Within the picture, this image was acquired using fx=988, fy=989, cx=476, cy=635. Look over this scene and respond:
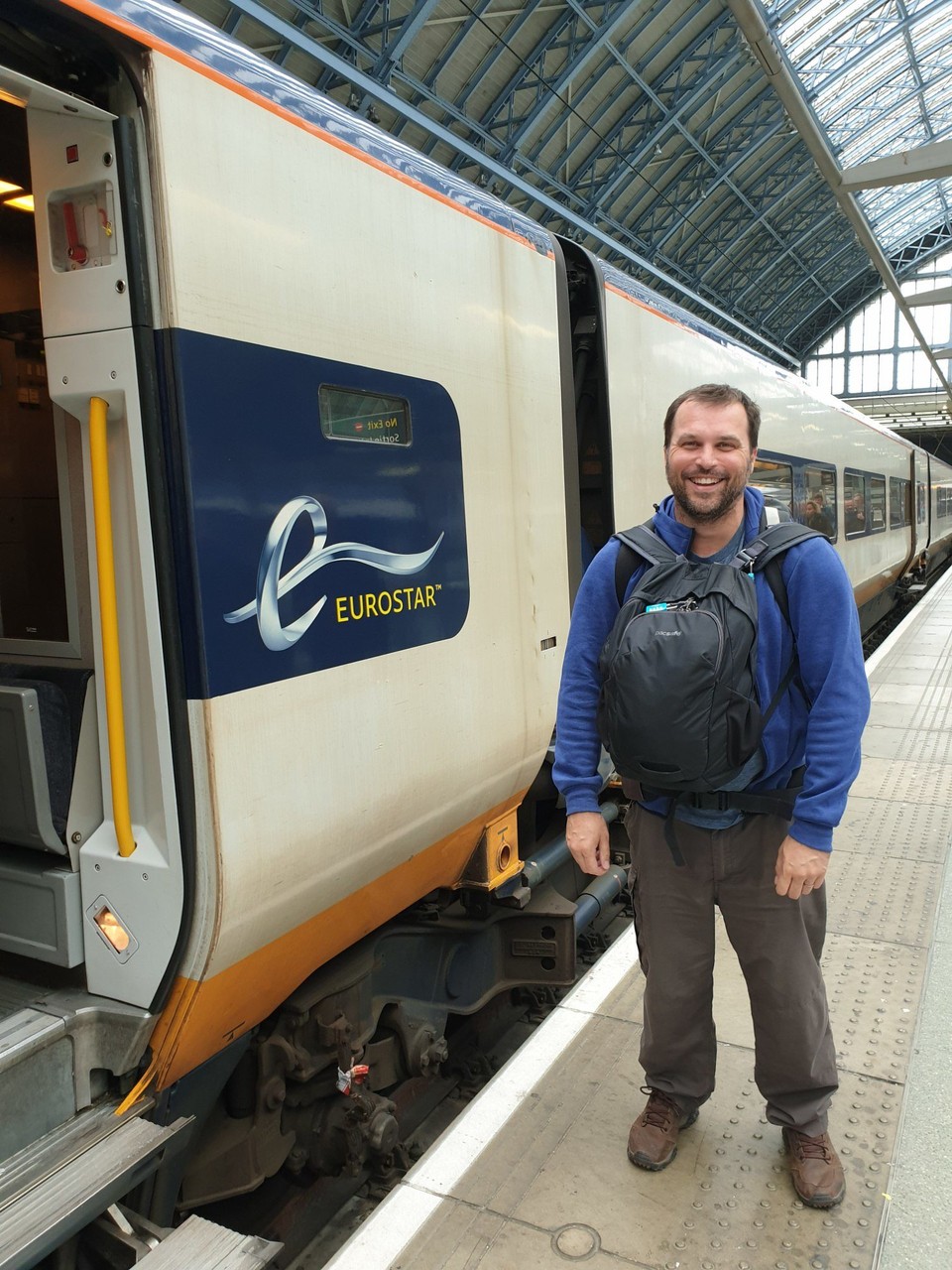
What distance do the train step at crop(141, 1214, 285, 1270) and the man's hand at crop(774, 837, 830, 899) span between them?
1.23m

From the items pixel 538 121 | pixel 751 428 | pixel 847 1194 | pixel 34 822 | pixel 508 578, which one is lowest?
pixel 847 1194

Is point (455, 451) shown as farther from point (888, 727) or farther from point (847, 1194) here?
point (888, 727)

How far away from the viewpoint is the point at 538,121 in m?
19.2

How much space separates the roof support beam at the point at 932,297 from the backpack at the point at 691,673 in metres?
18.5

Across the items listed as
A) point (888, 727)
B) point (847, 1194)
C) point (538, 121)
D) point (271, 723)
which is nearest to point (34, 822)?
point (271, 723)

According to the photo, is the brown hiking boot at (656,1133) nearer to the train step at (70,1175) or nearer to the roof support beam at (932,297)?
the train step at (70,1175)

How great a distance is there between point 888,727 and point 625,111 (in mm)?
19286

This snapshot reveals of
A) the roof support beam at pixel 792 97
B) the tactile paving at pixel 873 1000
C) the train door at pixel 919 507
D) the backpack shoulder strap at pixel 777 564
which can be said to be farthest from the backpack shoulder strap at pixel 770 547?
the train door at pixel 919 507

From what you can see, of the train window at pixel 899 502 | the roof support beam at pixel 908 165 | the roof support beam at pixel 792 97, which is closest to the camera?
the roof support beam at pixel 792 97

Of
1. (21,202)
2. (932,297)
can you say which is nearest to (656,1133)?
(21,202)

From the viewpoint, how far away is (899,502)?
52.2 ft

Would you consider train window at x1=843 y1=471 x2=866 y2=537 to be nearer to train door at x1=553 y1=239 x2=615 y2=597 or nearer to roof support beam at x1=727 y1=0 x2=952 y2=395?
roof support beam at x1=727 y1=0 x2=952 y2=395

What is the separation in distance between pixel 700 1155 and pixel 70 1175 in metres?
1.42

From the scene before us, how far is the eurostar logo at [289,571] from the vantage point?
2.20 metres
